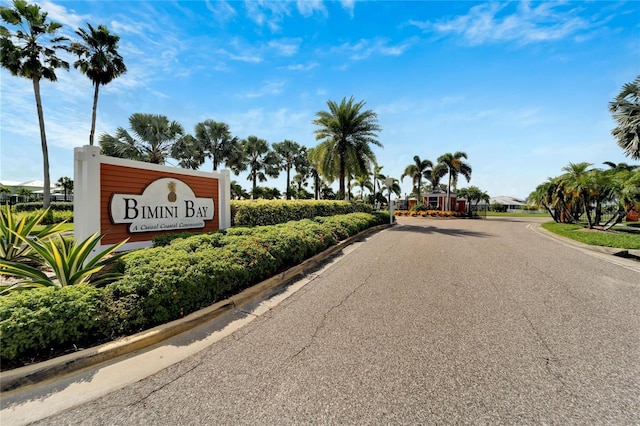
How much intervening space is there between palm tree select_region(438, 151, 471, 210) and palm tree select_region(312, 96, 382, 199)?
19052mm

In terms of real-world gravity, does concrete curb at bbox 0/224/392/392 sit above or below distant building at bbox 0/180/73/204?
below

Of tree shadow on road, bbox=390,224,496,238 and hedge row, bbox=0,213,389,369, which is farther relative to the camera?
tree shadow on road, bbox=390,224,496,238

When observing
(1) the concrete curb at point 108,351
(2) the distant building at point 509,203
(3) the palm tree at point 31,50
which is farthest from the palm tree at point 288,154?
(2) the distant building at point 509,203

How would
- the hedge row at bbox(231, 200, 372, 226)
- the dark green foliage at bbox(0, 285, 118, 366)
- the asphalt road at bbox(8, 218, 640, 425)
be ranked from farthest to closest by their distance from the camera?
the hedge row at bbox(231, 200, 372, 226) → the dark green foliage at bbox(0, 285, 118, 366) → the asphalt road at bbox(8, 218, 640, 425)

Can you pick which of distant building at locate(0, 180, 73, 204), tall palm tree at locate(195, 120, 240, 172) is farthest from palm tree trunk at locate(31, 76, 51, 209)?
distant building at locate(0, 180, 73, 204)

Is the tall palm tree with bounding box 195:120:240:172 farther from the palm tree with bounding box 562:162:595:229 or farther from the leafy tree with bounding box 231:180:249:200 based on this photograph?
the palm tree with bounding box 562:162:595:229

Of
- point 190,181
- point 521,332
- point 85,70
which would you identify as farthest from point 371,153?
point 85,70

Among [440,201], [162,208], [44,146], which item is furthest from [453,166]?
[44,146]

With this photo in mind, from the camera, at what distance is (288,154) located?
1575 inches

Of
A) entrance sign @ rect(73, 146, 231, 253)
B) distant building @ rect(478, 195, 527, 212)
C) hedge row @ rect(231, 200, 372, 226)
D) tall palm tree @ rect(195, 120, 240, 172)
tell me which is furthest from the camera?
distant building @ rect(478, 195, 527, 212)

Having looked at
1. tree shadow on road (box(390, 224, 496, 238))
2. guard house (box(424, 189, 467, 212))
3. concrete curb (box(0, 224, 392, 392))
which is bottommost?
concrete curb (box(0, 224, 392, 392))

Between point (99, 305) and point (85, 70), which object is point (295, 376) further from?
point (85, 70)

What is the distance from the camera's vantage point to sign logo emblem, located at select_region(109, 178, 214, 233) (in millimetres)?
6160

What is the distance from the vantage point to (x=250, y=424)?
1.92 meters
